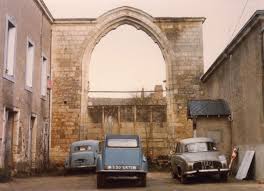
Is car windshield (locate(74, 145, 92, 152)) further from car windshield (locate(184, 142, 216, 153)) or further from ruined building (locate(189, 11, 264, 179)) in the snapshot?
car windshield (locate(184, 142, 216, 153))

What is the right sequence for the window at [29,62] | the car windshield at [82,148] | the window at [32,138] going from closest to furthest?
the window at [29,62]
the car windshield at [82,148]
the window at [32,138]

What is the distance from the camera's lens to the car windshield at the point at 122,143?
50.9 ft

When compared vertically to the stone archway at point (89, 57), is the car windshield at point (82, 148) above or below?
below

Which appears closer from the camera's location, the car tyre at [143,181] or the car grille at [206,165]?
the car tyre at [143,181]

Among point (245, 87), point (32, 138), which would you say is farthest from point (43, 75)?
point (245, 87)

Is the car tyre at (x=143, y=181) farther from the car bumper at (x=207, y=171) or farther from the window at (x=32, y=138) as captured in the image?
the window at (x=32, y=138)

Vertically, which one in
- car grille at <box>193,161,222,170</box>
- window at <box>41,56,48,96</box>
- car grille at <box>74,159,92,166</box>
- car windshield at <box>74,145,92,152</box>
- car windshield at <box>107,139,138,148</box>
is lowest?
car grille at <box>74,159,92,166</box>

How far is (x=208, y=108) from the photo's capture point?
821 inches

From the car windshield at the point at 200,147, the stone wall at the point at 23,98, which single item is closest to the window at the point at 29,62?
the stone wall at the point at 23,98

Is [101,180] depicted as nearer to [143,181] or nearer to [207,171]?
[143,181]

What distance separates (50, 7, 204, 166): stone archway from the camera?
2558 centimetres

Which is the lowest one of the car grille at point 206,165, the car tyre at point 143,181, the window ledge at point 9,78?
the car tyre at point 143,181

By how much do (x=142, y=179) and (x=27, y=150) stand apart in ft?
27.2

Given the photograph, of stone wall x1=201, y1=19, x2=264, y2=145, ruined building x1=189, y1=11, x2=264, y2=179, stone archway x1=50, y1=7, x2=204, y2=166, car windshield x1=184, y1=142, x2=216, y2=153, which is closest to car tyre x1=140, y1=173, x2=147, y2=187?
car windshield x1=184, y1=142, x2=216, y2=153
